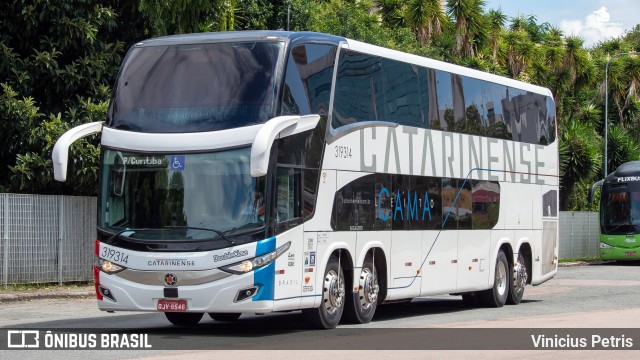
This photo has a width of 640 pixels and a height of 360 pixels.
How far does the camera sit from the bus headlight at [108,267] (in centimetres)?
1507

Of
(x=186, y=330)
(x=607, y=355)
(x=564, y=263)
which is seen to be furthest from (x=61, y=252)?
(x=564, y=263)

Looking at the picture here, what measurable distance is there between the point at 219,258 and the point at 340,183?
105 inches

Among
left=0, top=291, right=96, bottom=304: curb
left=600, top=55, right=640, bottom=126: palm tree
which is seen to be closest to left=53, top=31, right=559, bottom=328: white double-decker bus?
left=0, top=291, right=96, bottom=304: curb

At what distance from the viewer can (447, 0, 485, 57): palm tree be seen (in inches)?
1841

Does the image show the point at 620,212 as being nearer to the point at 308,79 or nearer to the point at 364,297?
the point at 364,297

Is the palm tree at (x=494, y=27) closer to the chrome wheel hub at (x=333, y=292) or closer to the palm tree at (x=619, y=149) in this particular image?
the palm tree at (x=619, y=149)

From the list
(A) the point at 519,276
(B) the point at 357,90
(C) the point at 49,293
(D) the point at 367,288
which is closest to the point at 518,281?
(A) the point at 519,276

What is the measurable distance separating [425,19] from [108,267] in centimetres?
3253

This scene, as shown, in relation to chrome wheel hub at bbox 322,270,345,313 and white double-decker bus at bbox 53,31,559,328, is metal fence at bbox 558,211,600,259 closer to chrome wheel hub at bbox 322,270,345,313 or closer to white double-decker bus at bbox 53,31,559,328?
white double-decker bus at bbox 53,31,559,328

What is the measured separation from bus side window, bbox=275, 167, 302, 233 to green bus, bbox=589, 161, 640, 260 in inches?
1158

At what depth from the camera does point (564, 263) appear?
44094mm

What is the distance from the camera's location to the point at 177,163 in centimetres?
1503

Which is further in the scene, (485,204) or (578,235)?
(578,235)

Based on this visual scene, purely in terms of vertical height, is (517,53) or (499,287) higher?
(517,53)
